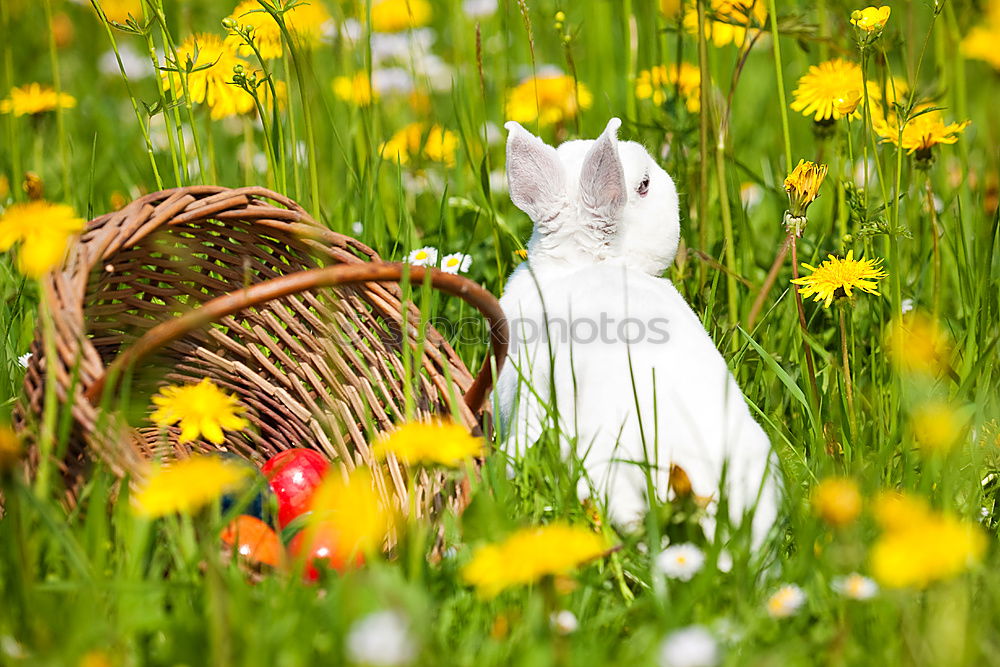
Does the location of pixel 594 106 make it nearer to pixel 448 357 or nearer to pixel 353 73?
pixel 353 73

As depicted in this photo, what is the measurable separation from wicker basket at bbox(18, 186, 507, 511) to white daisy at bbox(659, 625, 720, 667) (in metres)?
0.59

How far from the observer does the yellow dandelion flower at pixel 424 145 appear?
8.63 feet

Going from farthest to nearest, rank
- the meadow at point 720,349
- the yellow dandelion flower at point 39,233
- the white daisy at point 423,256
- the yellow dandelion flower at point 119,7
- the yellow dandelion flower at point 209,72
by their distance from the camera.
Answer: the yellow dandelion flower at point 119,7 → the white daisy at point 423,256 → the yellow dandelion flower at point 209,72 → the yellow dandelion flower at point 39,233 → the meadow at point 720,349

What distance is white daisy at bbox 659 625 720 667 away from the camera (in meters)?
1.00

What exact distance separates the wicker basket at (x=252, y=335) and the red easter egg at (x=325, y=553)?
165 mm

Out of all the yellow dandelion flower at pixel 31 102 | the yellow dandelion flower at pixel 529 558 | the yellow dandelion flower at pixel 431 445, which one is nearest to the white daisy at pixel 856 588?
the yellow dandelion flower at pixel 529 558

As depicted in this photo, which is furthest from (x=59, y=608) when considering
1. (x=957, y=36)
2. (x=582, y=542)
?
(x=957, y=36)

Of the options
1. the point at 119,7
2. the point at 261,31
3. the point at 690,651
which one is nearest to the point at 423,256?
the point at 261,31

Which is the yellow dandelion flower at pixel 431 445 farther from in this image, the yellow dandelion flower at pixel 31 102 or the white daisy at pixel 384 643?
the yellow dandelion flower at pixel 31 102

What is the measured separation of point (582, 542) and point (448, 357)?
0.70 m

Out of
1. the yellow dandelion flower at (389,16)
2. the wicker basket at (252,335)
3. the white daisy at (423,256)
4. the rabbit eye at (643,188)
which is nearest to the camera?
the wicker basket at (252,335)

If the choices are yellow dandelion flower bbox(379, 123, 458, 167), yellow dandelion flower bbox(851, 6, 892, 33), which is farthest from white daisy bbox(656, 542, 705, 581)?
yellow dandelion flower bbox(379, 123, 458, 167)

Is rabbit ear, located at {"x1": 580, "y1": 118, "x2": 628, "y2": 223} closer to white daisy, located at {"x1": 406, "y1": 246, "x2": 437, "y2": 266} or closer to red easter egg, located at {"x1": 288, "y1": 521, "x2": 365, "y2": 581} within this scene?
white daisy, located at {"x1": 406, "y1": 246, "x2": 437, "y2": 266}

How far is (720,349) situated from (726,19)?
0.67 m
